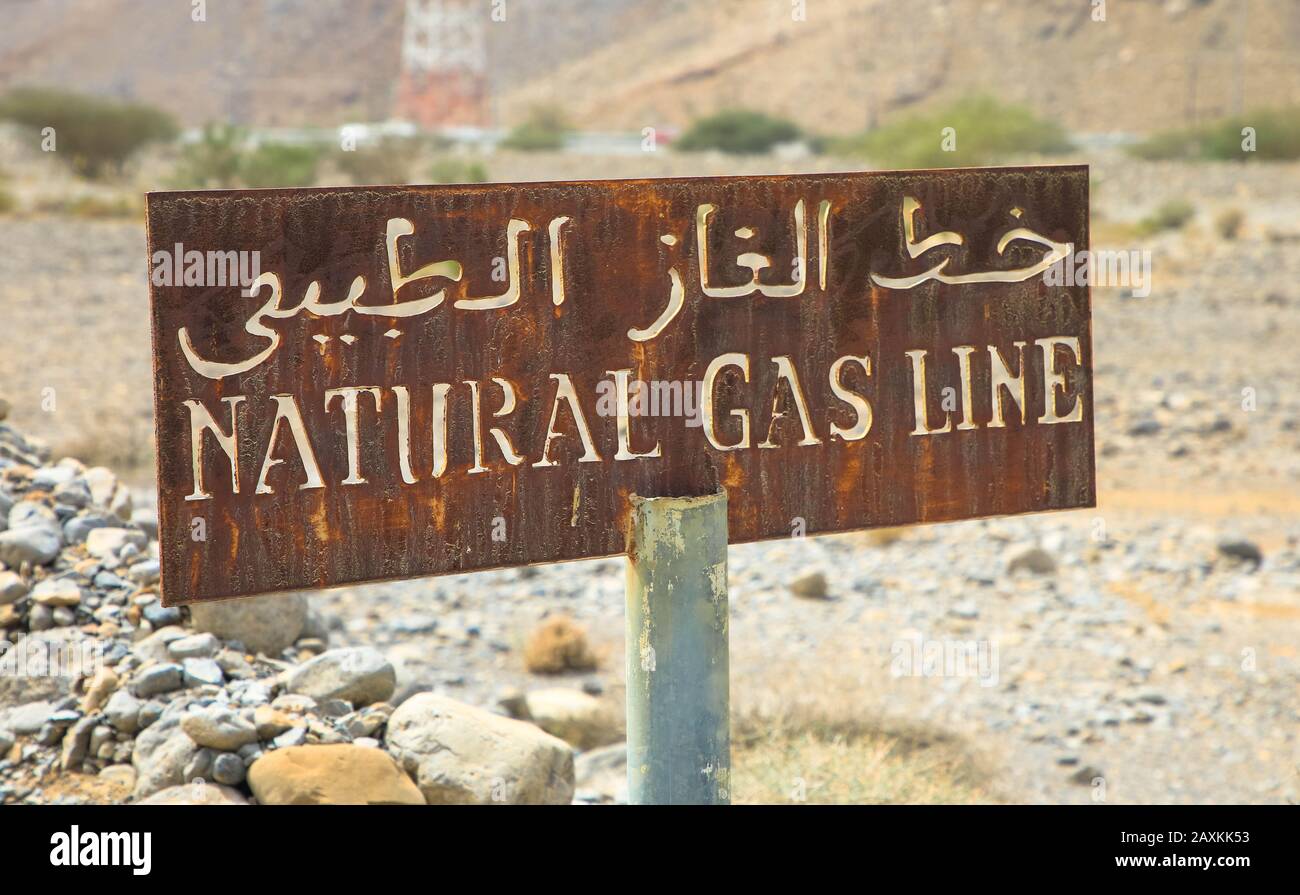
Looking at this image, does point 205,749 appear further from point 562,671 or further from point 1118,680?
point 1118,680

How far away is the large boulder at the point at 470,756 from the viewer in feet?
12.4

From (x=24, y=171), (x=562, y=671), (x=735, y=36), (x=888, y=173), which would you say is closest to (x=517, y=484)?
(x=888, y=173)

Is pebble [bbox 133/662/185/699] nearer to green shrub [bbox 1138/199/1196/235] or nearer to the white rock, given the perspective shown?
the white rock

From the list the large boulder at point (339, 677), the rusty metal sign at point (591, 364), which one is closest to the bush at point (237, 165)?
the large boulder at point (339, 677)

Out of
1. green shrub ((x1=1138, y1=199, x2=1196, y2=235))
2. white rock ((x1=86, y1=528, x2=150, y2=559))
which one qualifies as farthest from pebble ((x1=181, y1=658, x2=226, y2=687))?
green shrub ((x1=1138, y1=199, x2=1196, y2=235))

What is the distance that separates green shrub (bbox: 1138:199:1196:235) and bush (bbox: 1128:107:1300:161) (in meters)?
8.61

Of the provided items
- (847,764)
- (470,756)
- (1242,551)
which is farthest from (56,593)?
(1242,551)

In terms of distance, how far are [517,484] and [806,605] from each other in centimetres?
535

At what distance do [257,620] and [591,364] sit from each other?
6.98 feet

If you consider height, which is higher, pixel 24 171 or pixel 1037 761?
pixel 24 171

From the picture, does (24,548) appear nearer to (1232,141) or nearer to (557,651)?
(557,651)

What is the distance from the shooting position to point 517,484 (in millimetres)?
2604

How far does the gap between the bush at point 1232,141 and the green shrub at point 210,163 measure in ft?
62.2

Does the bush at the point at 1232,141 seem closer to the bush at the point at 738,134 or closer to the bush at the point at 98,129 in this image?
the bush at the point at 738,134
